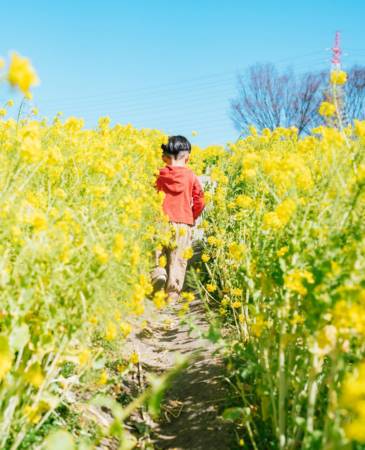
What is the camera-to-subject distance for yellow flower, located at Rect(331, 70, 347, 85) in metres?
2.39

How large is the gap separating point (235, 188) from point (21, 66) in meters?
4.29

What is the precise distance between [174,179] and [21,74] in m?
3.37

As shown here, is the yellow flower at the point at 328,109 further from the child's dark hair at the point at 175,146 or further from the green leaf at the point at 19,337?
the child's dark hair at the point at 175,146

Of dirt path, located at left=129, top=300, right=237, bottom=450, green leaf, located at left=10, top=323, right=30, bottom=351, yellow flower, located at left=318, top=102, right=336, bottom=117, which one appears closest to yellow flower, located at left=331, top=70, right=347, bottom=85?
yellow flower, located at left=318, top=102, right=336, bottom=117

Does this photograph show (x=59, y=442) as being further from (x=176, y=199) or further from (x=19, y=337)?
(x=176, y=199)

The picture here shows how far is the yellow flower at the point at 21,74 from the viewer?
1634mm

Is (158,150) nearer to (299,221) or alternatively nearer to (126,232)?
(126,232)

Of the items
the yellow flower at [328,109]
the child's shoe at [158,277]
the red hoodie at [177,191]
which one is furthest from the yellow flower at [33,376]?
the red hoodie at [177,191]

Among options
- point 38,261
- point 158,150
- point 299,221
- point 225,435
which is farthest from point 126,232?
point 158,150

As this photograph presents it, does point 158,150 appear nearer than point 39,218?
No

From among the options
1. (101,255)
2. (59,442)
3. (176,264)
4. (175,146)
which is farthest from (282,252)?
(175,146)

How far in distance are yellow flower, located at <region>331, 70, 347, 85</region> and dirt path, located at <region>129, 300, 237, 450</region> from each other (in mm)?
1169

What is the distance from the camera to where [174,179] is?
196 inches

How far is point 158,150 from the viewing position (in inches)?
283
